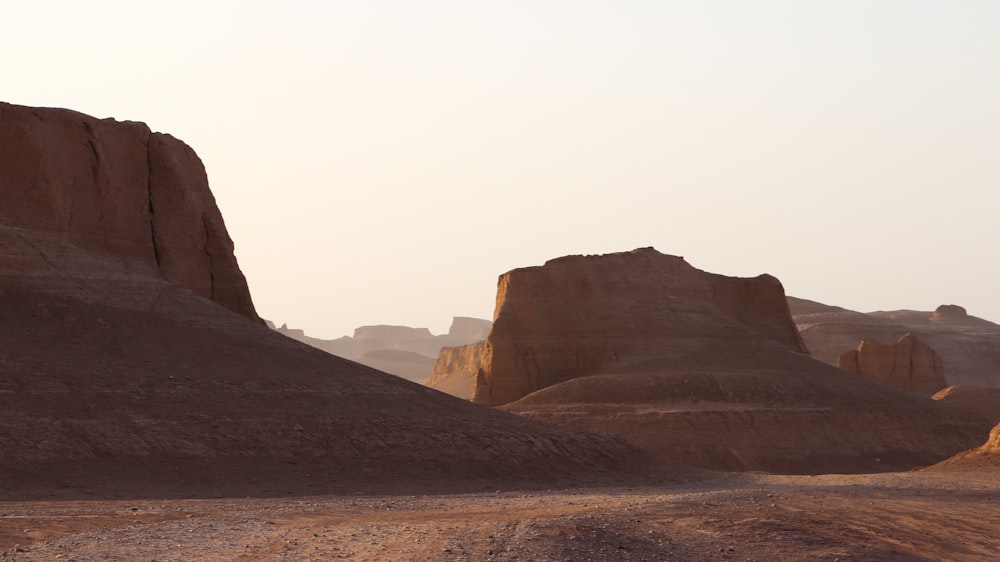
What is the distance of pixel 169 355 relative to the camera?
35875 millimetres

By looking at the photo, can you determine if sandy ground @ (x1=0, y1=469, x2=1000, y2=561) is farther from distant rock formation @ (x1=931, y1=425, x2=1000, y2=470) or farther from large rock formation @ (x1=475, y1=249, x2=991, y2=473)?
large rock formation @ (x1=475, y1=249, x2=991, y2=473)

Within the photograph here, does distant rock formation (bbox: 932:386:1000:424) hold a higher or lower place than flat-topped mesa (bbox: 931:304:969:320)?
lower

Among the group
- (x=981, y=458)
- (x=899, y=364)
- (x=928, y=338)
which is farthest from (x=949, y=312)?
(x=981, y=458)

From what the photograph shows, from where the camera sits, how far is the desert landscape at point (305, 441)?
2078cm

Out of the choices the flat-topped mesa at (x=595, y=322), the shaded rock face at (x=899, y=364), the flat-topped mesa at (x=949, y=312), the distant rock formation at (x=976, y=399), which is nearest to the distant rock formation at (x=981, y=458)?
the flat-topped mesa at (x=595, y=322)

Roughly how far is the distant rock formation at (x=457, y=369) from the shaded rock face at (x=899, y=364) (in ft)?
116

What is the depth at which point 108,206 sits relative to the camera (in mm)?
39594

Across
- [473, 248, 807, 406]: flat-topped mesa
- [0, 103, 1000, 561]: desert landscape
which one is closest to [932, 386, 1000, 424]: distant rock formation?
[0, 103, 1000, 561]: desert landscape

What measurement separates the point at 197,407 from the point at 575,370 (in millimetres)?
37326

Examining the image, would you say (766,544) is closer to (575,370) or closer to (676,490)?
(676,490)

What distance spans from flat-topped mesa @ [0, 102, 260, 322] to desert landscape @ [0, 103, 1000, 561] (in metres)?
0.07

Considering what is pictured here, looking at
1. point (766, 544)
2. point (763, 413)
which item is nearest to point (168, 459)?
point (766, 544)

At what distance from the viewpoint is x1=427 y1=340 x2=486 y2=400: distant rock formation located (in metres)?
117

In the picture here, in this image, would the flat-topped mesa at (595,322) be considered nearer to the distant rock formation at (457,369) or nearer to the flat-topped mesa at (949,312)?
the distant rock formation at (457,369)
